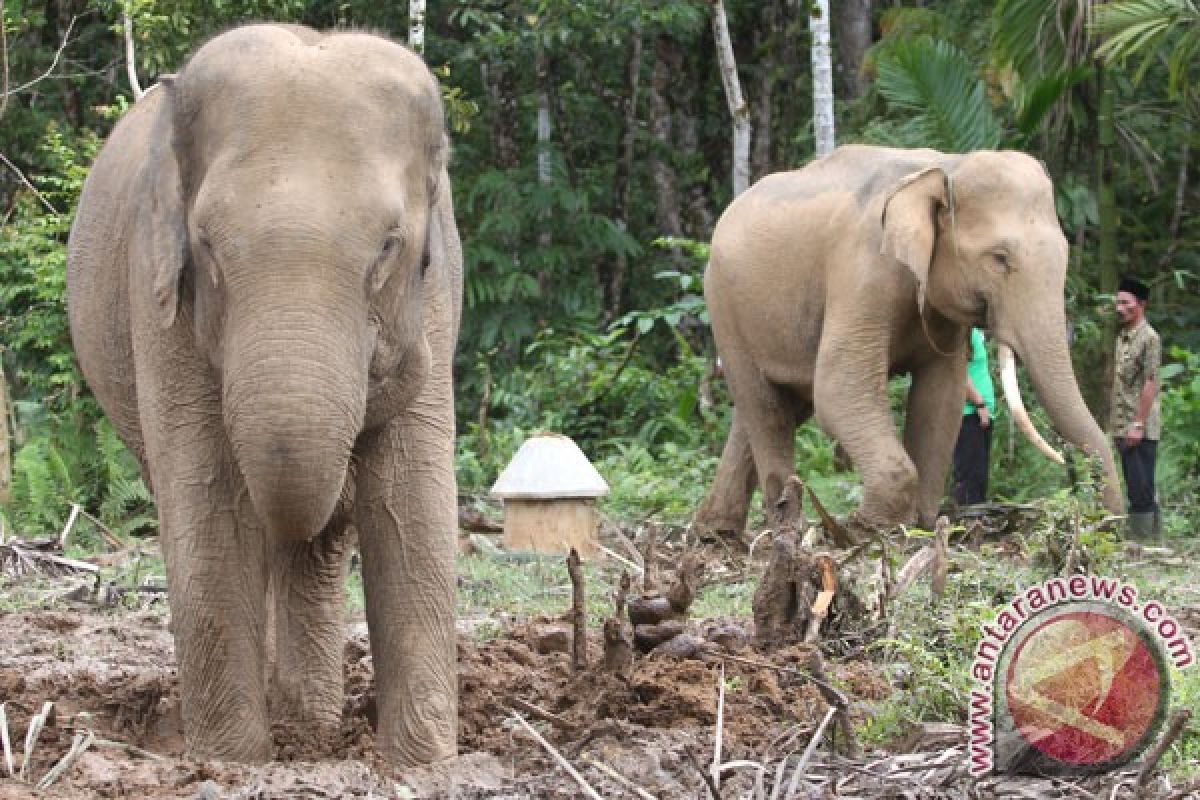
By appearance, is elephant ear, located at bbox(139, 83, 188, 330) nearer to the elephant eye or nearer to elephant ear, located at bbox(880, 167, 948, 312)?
the elephant eye

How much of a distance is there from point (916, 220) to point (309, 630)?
193 inches

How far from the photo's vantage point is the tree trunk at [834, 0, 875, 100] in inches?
733

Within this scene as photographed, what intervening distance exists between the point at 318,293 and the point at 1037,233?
6415mm

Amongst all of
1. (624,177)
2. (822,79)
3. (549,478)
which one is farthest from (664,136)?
(549,478)

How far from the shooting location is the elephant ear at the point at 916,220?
377 inches

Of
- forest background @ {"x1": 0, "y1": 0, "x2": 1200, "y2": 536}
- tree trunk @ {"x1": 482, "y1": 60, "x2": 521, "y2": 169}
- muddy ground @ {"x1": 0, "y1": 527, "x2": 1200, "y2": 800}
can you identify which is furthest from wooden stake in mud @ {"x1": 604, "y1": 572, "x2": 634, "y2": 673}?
tree trunk @ {"x1": 482, "y1": 60, "x2": 521, "y2": 169}

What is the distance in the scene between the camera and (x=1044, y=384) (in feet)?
31.6

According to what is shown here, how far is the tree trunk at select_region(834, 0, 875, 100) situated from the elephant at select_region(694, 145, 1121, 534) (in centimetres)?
791

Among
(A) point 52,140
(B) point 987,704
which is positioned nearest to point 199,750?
(B) point 987,704

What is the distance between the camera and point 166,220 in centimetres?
443

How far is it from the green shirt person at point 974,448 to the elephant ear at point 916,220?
1713 mm

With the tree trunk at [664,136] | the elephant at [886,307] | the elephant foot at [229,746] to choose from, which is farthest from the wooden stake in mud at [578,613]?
the tree trunk at [664,136]

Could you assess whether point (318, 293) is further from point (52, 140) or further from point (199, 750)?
point (52, 140)

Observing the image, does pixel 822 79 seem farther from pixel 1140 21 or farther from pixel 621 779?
pixel 621 779
